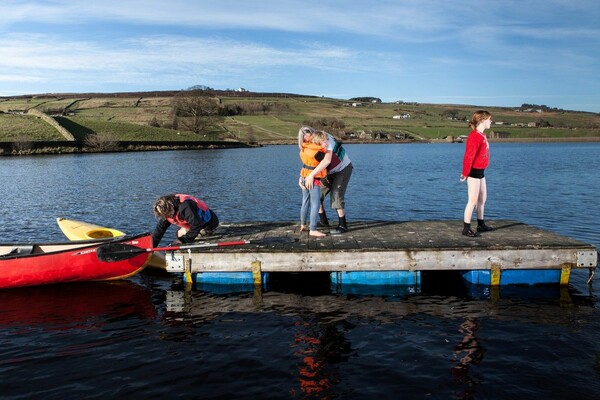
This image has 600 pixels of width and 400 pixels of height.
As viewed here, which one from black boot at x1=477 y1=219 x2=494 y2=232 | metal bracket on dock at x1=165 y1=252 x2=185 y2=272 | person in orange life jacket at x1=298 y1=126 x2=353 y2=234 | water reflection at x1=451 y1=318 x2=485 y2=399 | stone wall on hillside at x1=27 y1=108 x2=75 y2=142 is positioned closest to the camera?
water reflection at x1=451 y1=318 x2=485 y2=399

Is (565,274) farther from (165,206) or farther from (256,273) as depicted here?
(165,206)

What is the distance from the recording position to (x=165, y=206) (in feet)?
34.8

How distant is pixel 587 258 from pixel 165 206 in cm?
907

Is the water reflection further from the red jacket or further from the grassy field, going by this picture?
the grassy field

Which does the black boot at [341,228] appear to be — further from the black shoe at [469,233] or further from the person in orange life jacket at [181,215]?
the person in orange life jacket at [181,215]

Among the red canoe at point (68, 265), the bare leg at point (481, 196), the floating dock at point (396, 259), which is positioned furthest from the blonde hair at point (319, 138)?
the red canoe at point (68, 265)

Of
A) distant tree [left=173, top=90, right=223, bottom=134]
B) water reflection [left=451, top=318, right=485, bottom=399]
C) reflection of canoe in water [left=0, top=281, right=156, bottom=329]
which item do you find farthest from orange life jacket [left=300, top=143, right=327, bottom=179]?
distant tree [left=173, top=90, right=223, bottom=134]

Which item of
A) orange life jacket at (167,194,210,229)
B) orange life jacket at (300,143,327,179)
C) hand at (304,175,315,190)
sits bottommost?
orange life jacket at (167,194,210,229)

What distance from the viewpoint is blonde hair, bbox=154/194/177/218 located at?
10.6 m

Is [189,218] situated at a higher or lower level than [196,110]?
lower

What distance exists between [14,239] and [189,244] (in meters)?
9.14

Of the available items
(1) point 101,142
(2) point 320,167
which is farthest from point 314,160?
(1) point 101,142

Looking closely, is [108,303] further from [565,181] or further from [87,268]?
[565,181]

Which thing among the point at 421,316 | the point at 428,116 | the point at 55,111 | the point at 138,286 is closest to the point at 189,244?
the point at 138,286
